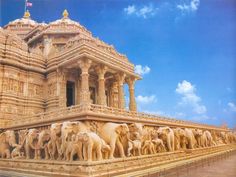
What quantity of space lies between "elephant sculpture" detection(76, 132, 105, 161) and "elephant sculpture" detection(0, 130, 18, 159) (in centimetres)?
616

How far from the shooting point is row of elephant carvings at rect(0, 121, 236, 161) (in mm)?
9453

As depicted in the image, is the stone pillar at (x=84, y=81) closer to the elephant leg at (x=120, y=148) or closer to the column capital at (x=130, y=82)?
the column capital at (x=130, y=82)

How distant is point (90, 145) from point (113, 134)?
162 cm

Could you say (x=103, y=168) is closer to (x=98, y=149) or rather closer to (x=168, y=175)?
(x=98, y=149)

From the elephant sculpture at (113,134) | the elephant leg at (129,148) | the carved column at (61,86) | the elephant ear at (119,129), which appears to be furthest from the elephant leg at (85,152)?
the carved column at (61,86)

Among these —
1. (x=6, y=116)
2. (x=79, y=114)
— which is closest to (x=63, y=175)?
(x=79, y=114)

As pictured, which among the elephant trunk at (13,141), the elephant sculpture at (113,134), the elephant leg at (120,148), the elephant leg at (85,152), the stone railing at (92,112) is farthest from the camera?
the elephant trunk at (13,141)

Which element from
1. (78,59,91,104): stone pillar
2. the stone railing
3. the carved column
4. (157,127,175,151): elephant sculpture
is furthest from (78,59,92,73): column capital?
(157,127,175,151): elephant sculpture

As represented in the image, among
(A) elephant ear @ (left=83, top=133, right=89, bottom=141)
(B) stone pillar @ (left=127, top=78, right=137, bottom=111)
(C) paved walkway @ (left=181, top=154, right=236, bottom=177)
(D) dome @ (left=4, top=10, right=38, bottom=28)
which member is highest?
(D) dome @ (left=4, top=10, right=38, bottom=28)

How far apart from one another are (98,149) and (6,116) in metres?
10.6

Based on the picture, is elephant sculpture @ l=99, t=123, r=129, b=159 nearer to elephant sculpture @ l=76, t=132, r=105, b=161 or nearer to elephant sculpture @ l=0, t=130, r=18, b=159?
elephant sculpture @ l=76, t=132, r=105, b=161

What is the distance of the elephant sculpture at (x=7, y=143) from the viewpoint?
1367cm

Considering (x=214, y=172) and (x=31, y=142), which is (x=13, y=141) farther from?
(x=214, y=172)

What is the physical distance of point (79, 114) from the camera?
10.5m
